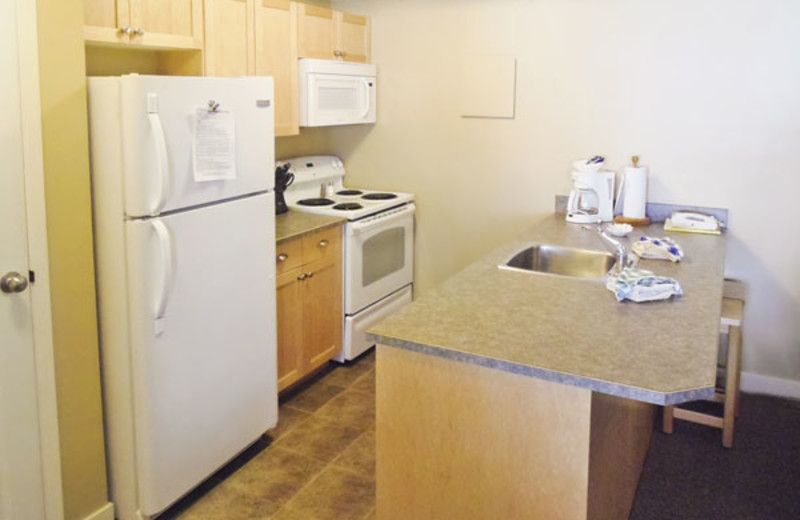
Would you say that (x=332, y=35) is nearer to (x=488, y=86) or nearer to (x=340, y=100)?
(x=340, y=100)

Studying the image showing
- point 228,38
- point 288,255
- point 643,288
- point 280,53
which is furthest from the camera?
point 280,53

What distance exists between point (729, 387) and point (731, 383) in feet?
0.07

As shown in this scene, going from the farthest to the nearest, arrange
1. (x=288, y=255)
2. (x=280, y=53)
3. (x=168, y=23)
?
(x=280, y=53), (x=288, y=255), (x=168, y=23)

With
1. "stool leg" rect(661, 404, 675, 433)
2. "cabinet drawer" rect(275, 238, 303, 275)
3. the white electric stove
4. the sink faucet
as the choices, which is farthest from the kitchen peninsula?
the white electric stove

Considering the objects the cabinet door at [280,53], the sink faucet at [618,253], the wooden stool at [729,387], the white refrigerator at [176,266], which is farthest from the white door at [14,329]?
the wooden stool at [729,387]

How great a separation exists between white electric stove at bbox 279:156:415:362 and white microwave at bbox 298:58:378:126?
0.39m

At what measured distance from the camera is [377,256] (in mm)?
3992

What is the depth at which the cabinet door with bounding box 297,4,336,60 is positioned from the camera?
11.9 feet

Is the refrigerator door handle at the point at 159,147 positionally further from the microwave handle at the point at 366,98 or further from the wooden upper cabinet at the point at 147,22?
the microwave handle at the point at 366,98

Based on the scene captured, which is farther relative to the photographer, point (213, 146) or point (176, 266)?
point (213, 146)

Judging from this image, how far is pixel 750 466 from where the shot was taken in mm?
2922

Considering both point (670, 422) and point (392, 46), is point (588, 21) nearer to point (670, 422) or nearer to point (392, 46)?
point (392, 46)

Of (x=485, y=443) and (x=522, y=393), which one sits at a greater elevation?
(x=522, y=393)

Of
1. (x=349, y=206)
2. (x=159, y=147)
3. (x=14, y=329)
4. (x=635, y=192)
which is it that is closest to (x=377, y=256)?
(x=349, y=206)
